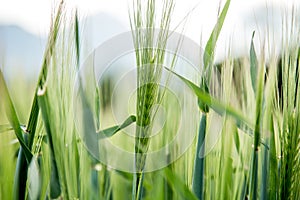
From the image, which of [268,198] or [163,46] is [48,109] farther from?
[268,198]

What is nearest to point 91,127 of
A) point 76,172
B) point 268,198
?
point 76,172

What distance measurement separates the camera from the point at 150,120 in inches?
13.0

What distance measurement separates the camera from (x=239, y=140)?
47 cm

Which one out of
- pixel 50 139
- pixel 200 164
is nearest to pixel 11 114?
pixel 50 139

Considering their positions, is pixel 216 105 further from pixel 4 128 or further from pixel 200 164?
pixel 4 128

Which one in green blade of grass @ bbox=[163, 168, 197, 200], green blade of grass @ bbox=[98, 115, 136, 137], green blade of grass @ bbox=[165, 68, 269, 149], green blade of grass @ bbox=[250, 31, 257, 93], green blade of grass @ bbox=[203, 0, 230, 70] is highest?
green blade of grass @ bbox=[203, 0, 230, 70]

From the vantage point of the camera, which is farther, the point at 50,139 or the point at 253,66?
the point at 253,66

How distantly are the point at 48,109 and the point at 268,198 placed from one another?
0.20 m

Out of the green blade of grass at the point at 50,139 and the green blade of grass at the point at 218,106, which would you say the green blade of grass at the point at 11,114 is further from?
the green blade of grass at the point at 218,106

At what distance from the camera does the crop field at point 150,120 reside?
333 mm

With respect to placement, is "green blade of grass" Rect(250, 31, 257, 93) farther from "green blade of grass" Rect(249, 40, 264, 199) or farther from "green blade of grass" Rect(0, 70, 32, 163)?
"green blade of grass" Rect(0, 70, 32, 163)

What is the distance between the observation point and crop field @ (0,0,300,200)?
33 cm

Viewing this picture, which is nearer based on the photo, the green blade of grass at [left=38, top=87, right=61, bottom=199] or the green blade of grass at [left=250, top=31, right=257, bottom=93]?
the green blade of grass at [left=38, top=87, right=61, bottom=199]

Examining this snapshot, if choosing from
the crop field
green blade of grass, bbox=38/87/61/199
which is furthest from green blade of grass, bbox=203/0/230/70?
green blade of grass, bbox=38/87/61/199
